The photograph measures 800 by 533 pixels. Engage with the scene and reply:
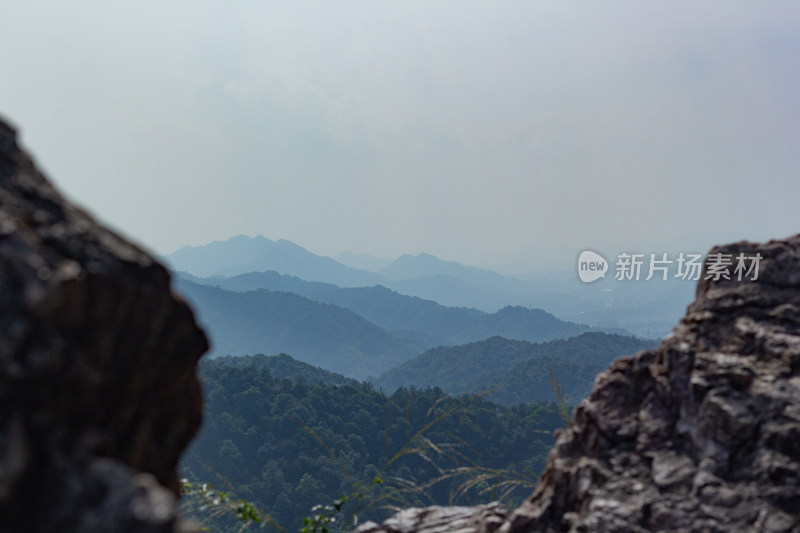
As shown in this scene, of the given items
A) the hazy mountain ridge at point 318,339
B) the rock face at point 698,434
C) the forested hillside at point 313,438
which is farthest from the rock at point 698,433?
the hazy mountain ridge at point 318,339

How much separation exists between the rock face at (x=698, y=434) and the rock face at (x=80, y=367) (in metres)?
2.04

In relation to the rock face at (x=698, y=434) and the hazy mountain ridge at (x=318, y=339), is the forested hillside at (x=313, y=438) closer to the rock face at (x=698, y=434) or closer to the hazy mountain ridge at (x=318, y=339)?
the rock face at (x=698, y=434)

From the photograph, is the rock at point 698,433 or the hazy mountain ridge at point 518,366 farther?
the hazy mountain ridge at point 518,366

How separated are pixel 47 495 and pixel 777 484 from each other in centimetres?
296

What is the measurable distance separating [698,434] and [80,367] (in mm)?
2864

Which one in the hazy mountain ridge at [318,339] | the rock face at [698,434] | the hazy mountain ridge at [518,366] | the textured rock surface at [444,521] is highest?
the rock face at [698,434]

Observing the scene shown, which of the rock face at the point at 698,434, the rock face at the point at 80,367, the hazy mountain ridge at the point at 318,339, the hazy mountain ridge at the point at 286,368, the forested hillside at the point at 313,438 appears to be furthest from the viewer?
the hazy mountain ridge at the point at 318,339

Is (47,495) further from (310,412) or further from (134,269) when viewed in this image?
(310,412)

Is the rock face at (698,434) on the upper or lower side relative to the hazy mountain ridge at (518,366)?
upper

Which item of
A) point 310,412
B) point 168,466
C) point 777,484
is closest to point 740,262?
point 777,484

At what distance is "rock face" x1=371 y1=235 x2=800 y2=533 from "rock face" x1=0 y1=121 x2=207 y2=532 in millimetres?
2042

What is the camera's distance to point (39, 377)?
1601 mm

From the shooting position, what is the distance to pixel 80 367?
169cm

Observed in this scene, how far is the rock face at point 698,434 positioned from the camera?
9.26 feet
